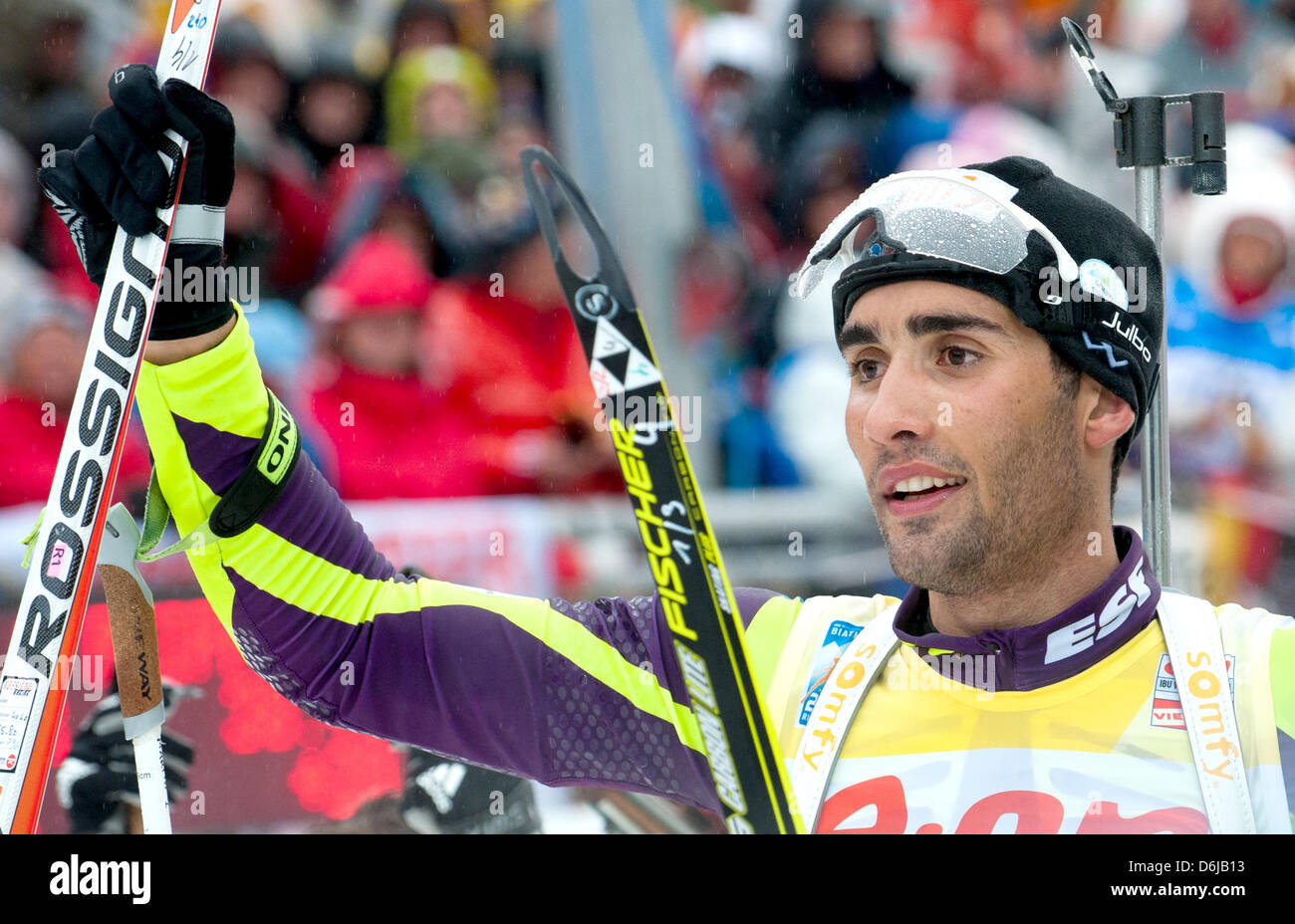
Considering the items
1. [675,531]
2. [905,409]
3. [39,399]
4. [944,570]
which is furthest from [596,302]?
[39,399]

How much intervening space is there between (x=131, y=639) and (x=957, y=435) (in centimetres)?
116

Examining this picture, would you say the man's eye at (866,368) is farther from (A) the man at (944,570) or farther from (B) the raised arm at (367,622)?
(B) the raised arm at (367,622)

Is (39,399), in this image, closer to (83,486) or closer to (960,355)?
(83,486)

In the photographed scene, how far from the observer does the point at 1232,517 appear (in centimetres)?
→ 375

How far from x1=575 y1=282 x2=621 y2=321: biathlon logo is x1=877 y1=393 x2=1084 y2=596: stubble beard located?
0.56 m

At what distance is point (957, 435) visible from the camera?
1840 millimetres

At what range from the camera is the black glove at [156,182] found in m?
1.83

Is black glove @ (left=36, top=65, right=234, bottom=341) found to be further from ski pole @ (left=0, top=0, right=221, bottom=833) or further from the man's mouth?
the man's mouth
